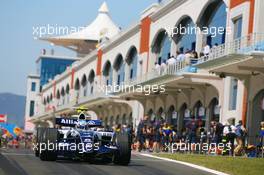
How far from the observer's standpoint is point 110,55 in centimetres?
6119

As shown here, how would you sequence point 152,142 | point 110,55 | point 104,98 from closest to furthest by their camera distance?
1. point 152,142
2. point 104,98
3. point 110,55

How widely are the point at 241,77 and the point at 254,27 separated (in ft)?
7.08

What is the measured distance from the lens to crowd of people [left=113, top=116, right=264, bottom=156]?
87.4ft

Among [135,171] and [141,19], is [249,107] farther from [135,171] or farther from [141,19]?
[141,19]

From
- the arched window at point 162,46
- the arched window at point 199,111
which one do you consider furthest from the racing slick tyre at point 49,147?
the arched window at point 162,46

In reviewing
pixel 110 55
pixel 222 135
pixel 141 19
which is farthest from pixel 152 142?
pixel 110 55

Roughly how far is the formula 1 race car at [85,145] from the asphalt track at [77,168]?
0.31 metres

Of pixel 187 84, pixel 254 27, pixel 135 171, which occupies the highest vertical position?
pixel 254 27

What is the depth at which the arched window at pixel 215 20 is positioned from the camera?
3575 cm

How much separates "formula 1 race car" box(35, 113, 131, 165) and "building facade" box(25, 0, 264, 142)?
25.1ft

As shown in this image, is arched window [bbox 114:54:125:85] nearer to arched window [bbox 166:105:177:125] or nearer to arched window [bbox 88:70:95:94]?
arched window [bbox 88:70:95:94]

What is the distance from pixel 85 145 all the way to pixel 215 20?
19.0 metres

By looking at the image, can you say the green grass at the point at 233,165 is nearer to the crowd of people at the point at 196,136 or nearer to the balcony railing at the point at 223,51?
the crowd of people at the point at 196,136

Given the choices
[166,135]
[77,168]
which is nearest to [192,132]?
[166,135]
